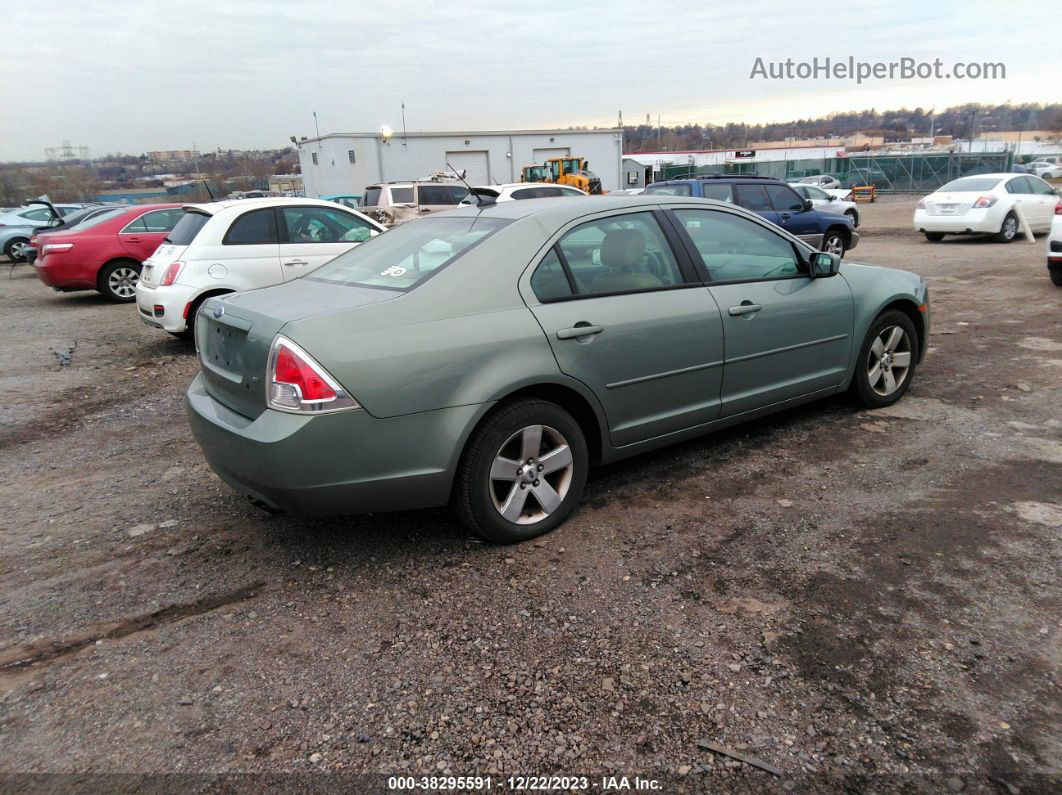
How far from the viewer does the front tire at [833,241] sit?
1323 cm

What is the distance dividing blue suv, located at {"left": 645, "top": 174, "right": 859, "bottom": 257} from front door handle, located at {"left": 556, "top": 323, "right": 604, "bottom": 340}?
898 cm

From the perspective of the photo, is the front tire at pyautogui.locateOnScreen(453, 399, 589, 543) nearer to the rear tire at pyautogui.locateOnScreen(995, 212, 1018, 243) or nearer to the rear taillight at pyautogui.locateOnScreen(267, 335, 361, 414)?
the rear taillight at pyautogui.locateOnScreen(267, 335, 361, 414)

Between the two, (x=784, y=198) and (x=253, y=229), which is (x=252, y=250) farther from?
(x=784, y=198)

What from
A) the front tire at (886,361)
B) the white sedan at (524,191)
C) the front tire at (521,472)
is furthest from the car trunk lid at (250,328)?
the white sedan at (524,191)

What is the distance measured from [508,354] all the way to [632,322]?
2.58 ft

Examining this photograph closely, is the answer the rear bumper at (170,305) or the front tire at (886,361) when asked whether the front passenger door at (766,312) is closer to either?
the front tire at (886,361)

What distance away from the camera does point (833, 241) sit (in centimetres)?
1333

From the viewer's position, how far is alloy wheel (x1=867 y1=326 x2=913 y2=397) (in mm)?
5207

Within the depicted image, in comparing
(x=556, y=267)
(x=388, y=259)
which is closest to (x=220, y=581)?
(x=388, y=259)

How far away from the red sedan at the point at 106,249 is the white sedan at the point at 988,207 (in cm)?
1514

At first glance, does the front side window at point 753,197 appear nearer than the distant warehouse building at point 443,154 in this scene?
Yes

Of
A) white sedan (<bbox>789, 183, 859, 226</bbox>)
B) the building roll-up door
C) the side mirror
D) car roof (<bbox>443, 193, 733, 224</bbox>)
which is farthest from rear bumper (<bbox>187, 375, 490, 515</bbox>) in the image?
the building roll-up door

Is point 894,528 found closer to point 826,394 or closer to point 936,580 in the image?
point 936,580

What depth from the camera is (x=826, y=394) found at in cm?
491
